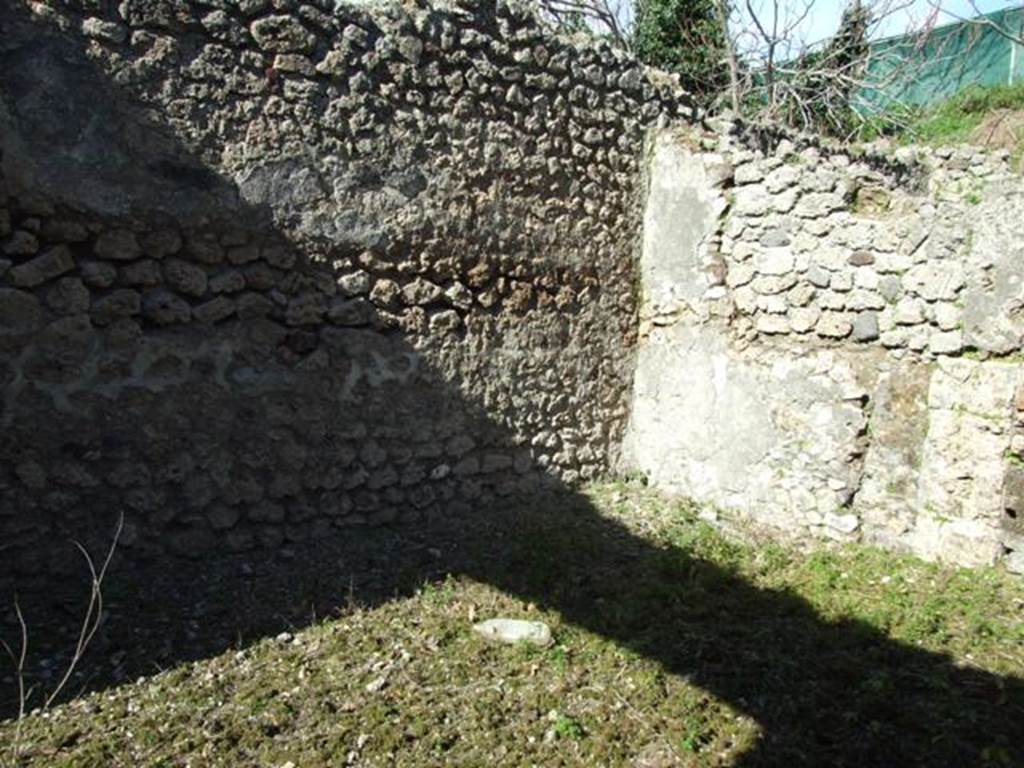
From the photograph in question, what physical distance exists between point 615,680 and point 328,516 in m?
1.80

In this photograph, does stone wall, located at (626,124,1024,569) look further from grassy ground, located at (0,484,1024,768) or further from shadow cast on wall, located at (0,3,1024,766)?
shadow cast on wall, located at (0,3,1024,766)

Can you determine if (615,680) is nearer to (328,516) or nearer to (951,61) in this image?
(328,516)

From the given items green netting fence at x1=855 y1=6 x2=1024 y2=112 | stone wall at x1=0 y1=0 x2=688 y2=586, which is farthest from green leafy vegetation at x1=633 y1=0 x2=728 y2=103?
stone wall at x1=0 y1=0 x2=688 y2=586

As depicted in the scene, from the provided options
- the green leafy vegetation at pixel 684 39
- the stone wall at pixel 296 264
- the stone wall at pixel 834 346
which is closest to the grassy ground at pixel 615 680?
the stone wall at pixel 834 346

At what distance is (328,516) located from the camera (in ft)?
14.6

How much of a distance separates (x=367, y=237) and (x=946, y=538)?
335cm

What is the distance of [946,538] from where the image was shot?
4422 millimetres

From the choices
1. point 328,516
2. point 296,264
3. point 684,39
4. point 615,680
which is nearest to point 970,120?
point 684,39

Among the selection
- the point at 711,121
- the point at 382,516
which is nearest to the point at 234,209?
the point at 382,516

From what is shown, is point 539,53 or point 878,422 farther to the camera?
point 539,53

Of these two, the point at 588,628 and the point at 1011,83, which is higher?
the point at 1011,83

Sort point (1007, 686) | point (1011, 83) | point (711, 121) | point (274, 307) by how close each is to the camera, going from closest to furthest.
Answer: point (1007, 686), point (274, 307), point (711, 121), point (1011, 83)

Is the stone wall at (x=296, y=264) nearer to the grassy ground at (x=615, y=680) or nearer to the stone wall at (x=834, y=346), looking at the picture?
the stone wall at (x=834, y=346)

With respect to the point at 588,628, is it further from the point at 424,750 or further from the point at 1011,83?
the point at 1011,83
